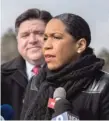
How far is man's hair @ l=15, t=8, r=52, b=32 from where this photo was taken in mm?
1672

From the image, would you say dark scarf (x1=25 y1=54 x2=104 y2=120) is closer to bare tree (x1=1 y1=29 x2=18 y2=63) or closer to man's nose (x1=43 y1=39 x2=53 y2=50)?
man's nose (x1=43 y1=39 x2=53 y2=50)

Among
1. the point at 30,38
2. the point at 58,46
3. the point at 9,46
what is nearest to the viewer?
the point at 58,46

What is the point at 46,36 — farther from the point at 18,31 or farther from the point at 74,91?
the point at 18,31

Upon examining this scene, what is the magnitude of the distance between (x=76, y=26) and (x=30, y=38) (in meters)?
0.52

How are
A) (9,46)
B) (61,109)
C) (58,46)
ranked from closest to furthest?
(61,109) → (58,46) → (9,46)

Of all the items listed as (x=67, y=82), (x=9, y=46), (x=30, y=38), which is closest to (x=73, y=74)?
(x=67, y=82)

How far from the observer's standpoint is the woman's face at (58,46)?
3.66ft

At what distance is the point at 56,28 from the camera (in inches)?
45.0

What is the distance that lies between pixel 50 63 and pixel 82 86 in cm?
12

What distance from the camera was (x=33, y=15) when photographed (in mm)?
1688

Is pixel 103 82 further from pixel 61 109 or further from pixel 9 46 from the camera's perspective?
pixel 9 46

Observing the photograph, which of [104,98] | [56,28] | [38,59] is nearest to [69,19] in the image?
[56,28]

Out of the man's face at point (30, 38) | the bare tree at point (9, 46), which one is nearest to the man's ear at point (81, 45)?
the man's face at point (30, 38)

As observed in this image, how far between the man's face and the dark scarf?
48 centimetres
